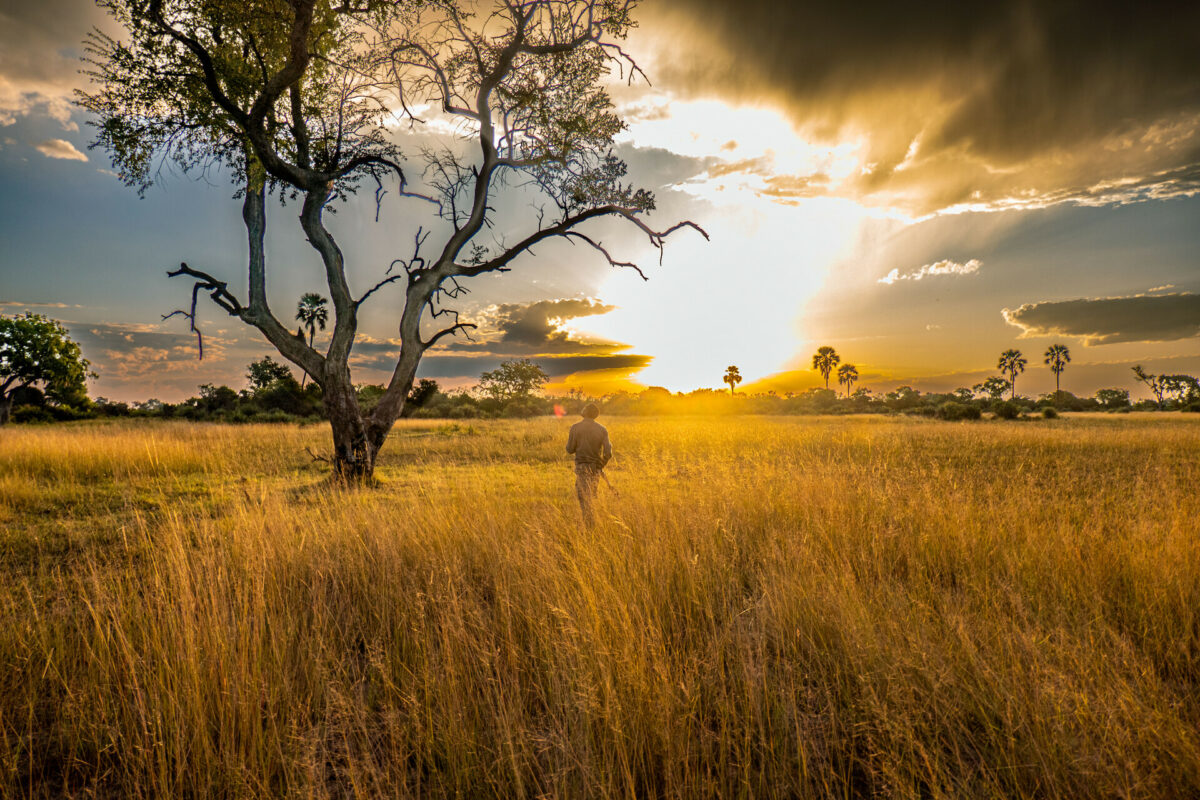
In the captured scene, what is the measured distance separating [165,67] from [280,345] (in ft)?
21.9

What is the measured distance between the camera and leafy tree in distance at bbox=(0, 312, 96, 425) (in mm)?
32469

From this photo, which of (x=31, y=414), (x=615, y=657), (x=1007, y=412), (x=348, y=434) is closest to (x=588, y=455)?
(x=615, y=657)

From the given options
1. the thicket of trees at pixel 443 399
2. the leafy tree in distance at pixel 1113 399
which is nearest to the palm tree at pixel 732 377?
the thicket of trees at pixel 443 399

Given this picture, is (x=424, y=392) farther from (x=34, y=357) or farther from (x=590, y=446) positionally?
(x=590, y=446)

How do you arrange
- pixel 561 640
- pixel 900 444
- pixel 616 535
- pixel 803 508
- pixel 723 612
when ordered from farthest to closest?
pixel 900 444 < pixel 803 508 < pixel 616 535 < pixel 723 612 < pixel 561 640

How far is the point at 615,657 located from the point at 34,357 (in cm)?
5118

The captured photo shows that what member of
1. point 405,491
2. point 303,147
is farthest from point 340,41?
point 405,491

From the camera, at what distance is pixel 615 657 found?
2805 mm

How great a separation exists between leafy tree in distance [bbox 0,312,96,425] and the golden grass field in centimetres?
4206

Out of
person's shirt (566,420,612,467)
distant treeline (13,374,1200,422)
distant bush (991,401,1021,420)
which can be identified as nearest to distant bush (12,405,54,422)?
distant treeline (13,374,1200,422)

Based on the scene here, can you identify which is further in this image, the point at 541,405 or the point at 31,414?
the point at 541,405

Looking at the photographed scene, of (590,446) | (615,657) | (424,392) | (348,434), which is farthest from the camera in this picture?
(424,392)

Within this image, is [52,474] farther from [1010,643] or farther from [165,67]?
[1010,643]

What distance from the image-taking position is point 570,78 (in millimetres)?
11711
